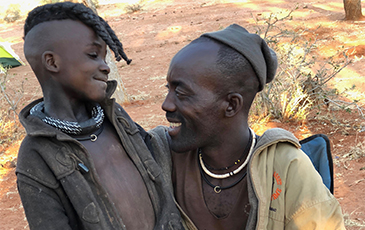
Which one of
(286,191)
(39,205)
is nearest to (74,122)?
(39,205)

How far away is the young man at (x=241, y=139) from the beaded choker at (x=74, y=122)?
0.30 m

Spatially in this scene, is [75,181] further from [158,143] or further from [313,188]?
[313,188]

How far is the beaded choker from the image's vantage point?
1372 millimetres

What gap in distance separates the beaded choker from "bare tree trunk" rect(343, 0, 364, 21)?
36.7 ft

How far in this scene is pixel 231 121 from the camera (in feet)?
5.03

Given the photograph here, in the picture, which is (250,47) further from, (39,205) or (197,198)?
(39,205)

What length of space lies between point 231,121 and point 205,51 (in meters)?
0.34

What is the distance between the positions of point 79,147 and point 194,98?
516 mm

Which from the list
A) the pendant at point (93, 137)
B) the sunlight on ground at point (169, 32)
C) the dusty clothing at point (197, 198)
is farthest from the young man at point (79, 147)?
the sunlight on ground at point (169, 32)

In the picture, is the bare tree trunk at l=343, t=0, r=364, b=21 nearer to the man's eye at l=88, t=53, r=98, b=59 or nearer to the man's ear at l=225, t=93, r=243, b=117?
the man's ear at l=225, t=93, r=243, b=117

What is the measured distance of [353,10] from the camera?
419 inches

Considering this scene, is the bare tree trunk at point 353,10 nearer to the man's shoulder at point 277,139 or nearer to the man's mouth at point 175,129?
the man's shoulder at point 277,139

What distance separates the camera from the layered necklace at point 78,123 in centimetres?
137

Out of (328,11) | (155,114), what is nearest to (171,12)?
(328,11)
